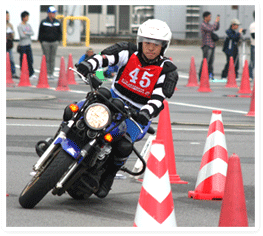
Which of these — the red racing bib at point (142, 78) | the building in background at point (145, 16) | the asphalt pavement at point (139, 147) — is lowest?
the asphalt pavement at point (139, 147)

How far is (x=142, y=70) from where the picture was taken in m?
7.11

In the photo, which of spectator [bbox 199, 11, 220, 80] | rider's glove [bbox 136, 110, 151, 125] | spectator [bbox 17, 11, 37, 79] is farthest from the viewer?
spectator [bbox 199, 11, 220, 80]

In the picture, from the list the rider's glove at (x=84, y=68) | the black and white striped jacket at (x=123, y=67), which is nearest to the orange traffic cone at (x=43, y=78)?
the black and white striped jacket at (x=123, y=67)

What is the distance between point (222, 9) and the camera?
133 ft

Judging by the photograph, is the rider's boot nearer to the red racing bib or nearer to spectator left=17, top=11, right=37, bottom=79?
the red racing bib

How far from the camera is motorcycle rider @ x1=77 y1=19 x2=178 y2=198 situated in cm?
701

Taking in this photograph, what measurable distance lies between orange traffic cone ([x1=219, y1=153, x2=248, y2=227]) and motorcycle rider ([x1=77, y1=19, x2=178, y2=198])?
143cm

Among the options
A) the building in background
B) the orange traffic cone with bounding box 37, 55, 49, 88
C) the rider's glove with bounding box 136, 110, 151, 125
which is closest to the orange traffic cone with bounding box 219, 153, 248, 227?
the rider's glove with bounding box 136, 110, 151, 125

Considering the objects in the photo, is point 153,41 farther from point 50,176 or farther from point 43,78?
point 43,78

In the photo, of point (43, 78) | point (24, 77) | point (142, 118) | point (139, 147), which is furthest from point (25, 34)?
point (142, 118)

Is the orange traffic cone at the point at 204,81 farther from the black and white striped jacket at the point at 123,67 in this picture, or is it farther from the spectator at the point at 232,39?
the black and white striped jacket at the point at 123,67

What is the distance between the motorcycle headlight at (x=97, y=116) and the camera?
20.7ft

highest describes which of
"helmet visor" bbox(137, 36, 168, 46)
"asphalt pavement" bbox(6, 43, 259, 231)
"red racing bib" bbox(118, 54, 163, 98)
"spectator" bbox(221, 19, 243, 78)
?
"spectator" bbox(221, 19, 243, 78)
